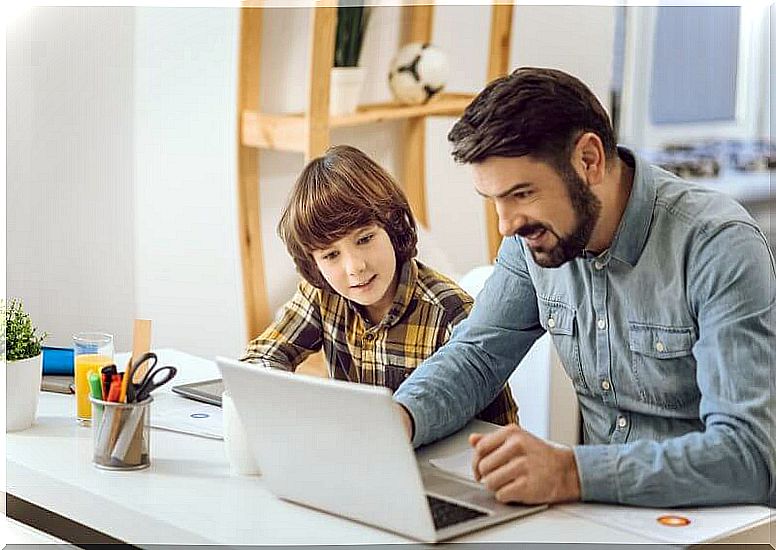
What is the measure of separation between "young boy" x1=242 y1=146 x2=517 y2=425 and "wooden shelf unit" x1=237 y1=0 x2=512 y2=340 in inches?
32.2

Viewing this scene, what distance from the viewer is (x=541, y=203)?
1.32m

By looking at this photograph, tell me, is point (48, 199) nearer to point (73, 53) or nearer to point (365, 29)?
point (73, 53)

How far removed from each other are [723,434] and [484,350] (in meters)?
0.41

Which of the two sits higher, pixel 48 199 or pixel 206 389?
pixel 48 199

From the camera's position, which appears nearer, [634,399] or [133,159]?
[634,399]

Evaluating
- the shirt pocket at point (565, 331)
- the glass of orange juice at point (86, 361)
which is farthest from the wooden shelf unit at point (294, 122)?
the shirt pocket at point (565, 331)

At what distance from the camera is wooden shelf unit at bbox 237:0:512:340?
8.40 ft

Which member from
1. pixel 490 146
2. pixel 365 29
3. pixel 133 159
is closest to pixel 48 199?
pixel 133 159

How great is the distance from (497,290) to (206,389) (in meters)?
0.47

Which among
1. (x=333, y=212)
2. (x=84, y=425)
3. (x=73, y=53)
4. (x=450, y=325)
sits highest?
(x=73, y=53)

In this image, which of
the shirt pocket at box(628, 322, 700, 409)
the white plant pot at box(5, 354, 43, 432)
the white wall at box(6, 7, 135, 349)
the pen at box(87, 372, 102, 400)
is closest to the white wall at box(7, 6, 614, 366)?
the white wall at box(6, 7, 135, 349)

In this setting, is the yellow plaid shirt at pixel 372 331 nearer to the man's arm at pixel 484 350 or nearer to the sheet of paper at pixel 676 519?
the man's arm at pixel 484 350

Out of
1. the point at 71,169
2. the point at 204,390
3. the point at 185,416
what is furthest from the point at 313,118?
the point at 185,416

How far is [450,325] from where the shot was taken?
1.75 meters
